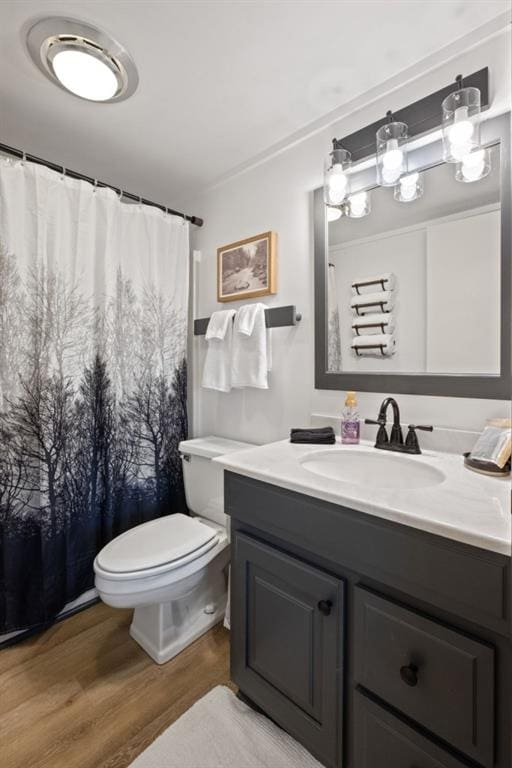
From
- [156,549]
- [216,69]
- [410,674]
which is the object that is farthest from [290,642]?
[216,69]

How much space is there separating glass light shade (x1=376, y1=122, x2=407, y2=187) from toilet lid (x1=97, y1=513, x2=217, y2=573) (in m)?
1.56

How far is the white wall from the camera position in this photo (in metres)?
1.12

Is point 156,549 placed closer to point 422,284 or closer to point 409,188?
point 422,284

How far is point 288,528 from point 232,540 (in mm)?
271

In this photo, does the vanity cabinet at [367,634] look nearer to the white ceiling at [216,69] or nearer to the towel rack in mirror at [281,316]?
the towel rack in mirror at [281,316]

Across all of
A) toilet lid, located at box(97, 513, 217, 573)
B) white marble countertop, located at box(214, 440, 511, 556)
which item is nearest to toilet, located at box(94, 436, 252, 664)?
toilet lid, located at box(97, 513, 217, 573)

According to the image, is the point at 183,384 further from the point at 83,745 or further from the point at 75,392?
the point at 83,745

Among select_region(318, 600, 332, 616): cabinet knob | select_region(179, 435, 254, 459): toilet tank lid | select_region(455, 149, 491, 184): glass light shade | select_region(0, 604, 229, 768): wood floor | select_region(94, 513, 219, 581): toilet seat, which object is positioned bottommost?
select_region(0, 604, 229, 768): wood floor

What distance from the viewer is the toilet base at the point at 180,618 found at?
1363 mm

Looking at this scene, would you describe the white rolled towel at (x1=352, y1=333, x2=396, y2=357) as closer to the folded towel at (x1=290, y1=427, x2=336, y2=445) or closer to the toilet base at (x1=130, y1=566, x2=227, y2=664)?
the folded towel at (x1=290, y1=427, x2=336, y2=445)

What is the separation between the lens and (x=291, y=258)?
1.58 m

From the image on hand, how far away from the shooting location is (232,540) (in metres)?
1.11

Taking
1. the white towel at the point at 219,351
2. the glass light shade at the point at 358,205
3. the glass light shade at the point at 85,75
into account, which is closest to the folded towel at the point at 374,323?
the glass light shade at the point at 358,205

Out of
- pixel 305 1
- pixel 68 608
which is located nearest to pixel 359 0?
pixel 305 1
